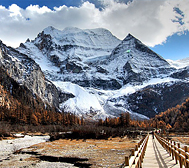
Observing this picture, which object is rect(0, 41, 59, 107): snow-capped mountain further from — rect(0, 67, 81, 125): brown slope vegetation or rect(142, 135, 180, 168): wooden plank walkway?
rect(142, 135, 180, 168): wooden plank walkway

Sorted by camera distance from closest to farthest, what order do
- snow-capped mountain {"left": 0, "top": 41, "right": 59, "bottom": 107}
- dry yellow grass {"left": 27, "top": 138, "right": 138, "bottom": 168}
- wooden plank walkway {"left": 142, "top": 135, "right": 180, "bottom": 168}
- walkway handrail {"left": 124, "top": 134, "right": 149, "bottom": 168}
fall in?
walkway handrail {"left": 124, "top": 134, "right": 149, "bottom": 168}
wooden plank walkway {"left": 142, "top": 135, "right": 180, "bottom": 168}
dry yellow grass {"left": 27, "top": 138, "right": 138, "bottom": 168}
snow-capped mountain {"left": 0, "top": 41, "right": 59, "bottom": 107}

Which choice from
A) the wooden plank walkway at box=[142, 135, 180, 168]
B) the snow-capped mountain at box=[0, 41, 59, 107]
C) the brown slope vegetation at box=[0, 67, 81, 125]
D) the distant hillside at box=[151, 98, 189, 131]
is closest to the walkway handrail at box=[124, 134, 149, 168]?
the wooden plank walkway at box=[142, 135, 180, 168]

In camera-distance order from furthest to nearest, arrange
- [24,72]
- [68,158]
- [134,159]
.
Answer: [24,72], [68,158], [134,159]

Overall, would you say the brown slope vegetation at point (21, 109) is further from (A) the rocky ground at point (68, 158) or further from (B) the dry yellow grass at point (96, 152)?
(A) the rocky ground at point (68, 158)

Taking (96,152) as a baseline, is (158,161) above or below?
above

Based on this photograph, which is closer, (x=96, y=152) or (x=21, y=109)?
(x=96, y=152)

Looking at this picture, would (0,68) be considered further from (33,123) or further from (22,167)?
(22,167)

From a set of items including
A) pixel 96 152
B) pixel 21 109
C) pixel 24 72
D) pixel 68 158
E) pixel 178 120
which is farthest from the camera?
pixel 24 72

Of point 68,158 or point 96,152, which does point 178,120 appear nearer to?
point 96,152

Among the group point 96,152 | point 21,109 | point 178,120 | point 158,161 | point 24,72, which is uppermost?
point 24,72

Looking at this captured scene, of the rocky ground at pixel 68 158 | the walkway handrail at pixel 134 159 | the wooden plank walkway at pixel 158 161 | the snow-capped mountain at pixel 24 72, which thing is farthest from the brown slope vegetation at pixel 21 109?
the walkway handrail at pixel 134 159

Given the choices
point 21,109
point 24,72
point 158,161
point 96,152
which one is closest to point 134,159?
point 158,161

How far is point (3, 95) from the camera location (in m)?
116

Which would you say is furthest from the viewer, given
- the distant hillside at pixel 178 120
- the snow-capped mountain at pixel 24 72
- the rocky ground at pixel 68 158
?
the snow-capped mountain at pixel 24 72
